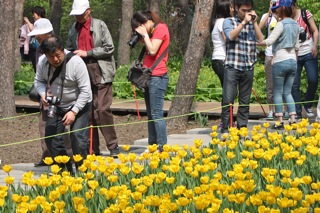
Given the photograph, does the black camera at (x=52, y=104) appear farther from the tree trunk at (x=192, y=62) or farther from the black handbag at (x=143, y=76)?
the tree trunk at (x=192, y=62)

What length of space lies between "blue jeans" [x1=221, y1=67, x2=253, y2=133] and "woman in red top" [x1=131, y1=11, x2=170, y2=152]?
1.30 meters

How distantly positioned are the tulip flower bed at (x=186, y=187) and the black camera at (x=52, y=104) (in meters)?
1.46

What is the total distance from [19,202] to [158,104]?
4240 mm

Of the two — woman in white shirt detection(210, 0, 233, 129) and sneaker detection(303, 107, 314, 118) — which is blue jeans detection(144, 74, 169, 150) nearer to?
woman in white shirt detection(210, 0, 233, 129)

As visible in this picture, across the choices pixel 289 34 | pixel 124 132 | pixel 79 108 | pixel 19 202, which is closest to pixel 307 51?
pixel 289 34

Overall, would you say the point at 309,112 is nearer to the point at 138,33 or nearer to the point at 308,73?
the point at 308,73

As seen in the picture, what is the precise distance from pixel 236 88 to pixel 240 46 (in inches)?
22.6

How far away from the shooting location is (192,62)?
→ 49.4ft

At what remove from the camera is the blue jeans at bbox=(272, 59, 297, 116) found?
1234 cm

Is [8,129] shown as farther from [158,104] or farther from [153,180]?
[153,180]

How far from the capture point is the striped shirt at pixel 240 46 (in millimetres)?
11516

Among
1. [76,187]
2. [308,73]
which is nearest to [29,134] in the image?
[308,73]

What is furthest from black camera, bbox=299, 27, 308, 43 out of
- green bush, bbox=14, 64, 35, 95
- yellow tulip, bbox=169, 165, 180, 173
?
green bush, bbox=14, 64, 35, 95

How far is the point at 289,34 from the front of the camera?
1233cm
